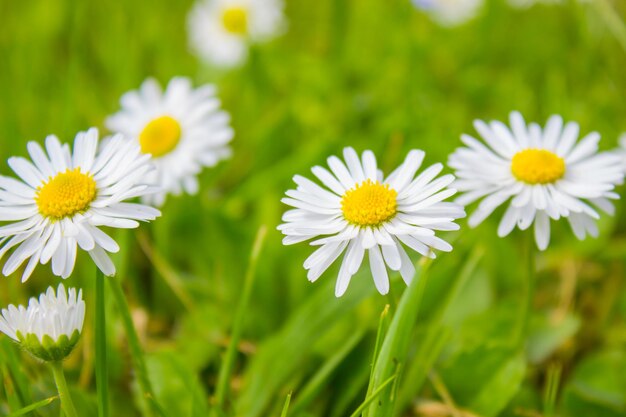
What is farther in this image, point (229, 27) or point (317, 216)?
point (229, 27)

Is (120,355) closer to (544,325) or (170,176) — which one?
(170,176)

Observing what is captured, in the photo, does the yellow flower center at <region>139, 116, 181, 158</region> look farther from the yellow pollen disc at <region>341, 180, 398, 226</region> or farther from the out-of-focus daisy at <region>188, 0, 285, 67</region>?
the out-of-focus daisy at <region>188, 0, 285, 67</region>

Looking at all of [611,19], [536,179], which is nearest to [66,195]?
[536,179]

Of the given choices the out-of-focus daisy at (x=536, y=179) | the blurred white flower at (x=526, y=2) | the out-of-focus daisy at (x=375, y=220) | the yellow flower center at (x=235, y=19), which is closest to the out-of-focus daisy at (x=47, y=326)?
the out-of-focus daisy at (x=375, y=220)

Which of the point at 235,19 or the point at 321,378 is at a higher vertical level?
the point at 235,19

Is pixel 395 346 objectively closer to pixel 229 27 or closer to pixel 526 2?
pixel 526 2

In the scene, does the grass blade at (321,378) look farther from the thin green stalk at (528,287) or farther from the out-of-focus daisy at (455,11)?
the out-of-focus daisy at (455,11)

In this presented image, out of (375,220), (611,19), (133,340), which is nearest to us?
(375,220)

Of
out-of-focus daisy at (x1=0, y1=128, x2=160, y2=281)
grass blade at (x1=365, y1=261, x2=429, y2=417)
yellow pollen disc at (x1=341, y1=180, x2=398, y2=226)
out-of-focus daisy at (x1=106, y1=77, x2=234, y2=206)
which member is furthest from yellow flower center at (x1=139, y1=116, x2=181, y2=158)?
grass blade at (x1=365, y1=261, x2=429, y2=417)
